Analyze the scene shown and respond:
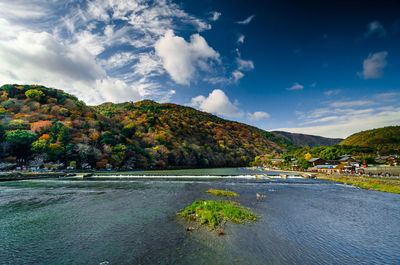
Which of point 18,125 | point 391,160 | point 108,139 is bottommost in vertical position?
point 391,160

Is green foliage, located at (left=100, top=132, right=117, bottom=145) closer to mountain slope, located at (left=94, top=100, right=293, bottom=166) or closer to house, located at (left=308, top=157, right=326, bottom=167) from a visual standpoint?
mountain slope, located at (left=94, top=100, right=293, bottom=166)

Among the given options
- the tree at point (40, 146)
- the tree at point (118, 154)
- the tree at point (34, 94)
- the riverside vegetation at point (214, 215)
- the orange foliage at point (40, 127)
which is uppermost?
the tree at point (34, 94)

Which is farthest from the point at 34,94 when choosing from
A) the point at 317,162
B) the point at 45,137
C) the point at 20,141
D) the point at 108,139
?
the point at 317,162

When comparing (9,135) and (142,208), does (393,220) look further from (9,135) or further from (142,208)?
(9,135)

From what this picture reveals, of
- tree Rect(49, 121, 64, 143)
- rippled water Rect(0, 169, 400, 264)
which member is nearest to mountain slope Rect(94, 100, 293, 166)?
tree Rect(49, 121, 64, 143)

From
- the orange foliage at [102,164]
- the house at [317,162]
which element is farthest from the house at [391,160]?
the orange foliage at [102,164]

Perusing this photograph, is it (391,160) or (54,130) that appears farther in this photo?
(391,160)

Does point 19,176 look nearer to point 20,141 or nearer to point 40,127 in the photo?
point 20,141

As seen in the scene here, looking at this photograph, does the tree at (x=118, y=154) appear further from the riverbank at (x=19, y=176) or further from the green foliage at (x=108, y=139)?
the riverbank at (x=19, y=176)
